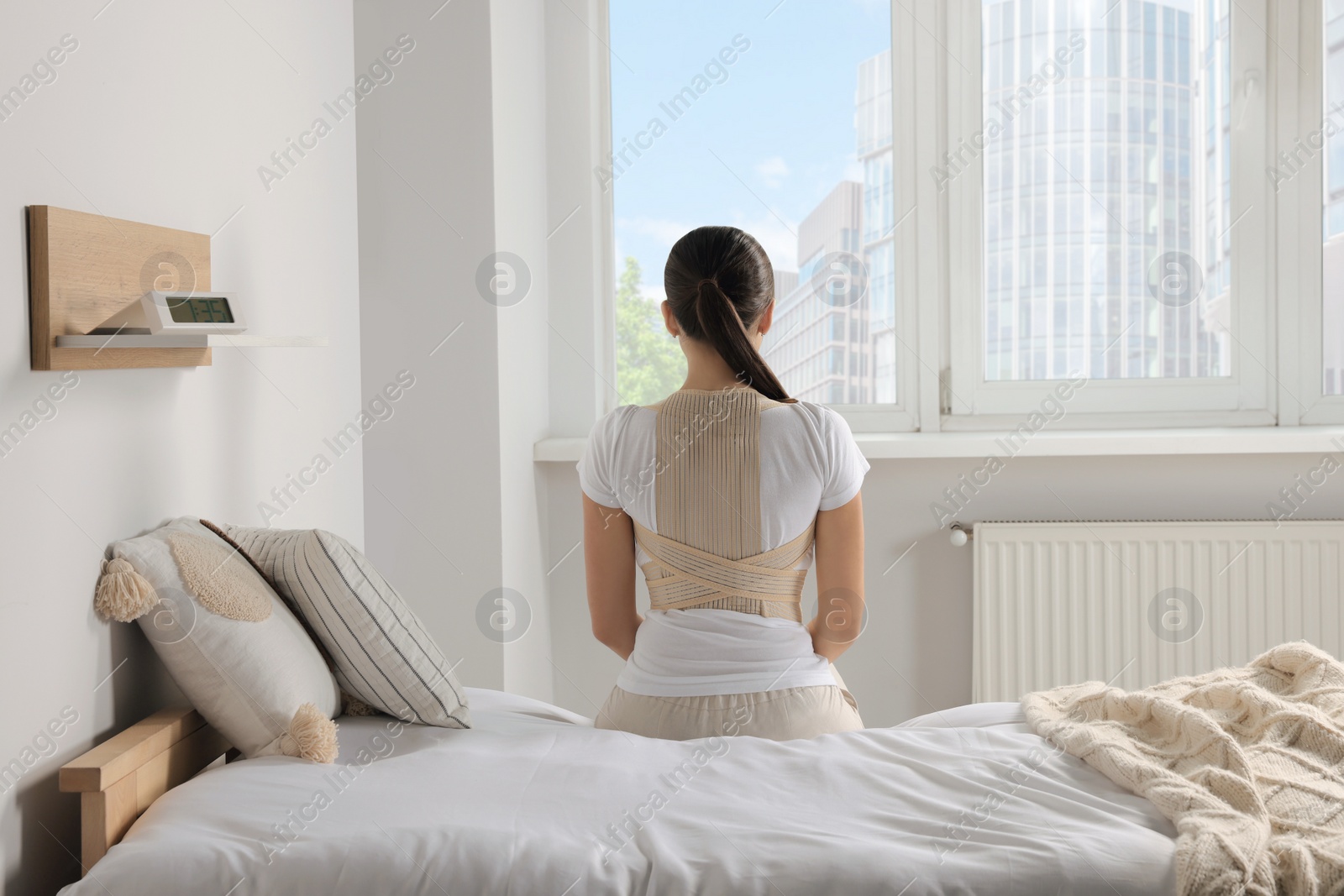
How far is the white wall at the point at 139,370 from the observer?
3.55 feet

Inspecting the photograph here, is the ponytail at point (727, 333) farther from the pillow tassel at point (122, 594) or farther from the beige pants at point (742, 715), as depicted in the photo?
the pillow tassel at point (122, 594)

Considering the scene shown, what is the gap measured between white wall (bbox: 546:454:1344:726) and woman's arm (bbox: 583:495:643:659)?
1039 millimetres

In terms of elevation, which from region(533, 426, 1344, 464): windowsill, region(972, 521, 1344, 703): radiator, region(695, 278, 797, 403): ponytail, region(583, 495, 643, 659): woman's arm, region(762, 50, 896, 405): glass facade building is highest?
region(762, 50, 896, 405): glass facade building

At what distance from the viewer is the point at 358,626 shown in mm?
1329

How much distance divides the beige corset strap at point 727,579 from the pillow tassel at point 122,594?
68 cm

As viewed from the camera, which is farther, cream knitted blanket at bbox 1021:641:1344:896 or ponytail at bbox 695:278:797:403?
ponytail at bbox 695:278:797:403

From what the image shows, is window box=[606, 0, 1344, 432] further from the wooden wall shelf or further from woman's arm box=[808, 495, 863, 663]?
the wooden wall shelf

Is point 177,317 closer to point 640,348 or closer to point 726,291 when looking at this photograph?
point 726,291

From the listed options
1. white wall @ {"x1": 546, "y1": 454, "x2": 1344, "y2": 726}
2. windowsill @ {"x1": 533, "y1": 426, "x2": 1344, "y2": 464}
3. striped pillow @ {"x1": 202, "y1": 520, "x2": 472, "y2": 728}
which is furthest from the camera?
white wall @ {"x1": 546, "y1": 454, "x2": 1344, "y2": 726}

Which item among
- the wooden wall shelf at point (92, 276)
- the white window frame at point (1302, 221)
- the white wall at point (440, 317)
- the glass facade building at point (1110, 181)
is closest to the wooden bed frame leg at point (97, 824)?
the wooden wall shelf at point (92, 276)

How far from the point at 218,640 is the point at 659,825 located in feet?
1.94

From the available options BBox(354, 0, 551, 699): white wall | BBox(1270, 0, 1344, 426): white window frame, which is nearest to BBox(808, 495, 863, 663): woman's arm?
BBox(354, 0, 551, 699): white wall

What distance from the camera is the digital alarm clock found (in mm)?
1231

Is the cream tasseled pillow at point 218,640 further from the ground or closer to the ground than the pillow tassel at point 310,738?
further from the ground
